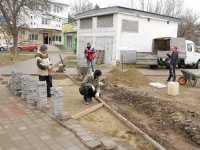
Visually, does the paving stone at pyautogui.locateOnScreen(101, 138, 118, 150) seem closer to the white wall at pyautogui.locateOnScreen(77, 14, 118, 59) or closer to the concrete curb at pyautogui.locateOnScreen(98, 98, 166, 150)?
the concrete curb at pyautogui.locateOnScreen(98, 98, 166, 150)

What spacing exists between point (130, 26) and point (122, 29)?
100 centimetres

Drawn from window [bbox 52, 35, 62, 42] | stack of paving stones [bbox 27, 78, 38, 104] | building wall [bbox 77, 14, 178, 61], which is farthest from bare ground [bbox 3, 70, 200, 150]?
window [bbox 52, 35, 62, 42]

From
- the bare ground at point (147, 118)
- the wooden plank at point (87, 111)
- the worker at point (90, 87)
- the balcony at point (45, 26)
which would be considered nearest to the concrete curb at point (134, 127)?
the bare ground at point (147, 118)

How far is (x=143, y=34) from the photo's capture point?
72.5ft

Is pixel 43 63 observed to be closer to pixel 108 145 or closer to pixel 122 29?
pixel 108 145

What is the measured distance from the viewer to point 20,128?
16.5 ft

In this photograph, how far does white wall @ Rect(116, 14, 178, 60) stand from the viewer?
20.5 meters

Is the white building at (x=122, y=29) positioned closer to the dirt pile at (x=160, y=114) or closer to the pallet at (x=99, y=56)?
the pallet at (x=99, y=56)

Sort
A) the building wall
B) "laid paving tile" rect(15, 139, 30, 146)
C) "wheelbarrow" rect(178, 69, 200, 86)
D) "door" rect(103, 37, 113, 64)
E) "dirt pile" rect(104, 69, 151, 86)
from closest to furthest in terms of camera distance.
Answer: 1. "laid paving tile" rect(15, 139, 30, 146)
2. "wheelbarrow" rect(178, 69, 200, 86)
3. "dirt pile" rect(104, 69, 151, 86)
4. the building wall
5. "door" rect(103, 37, 113, 64)

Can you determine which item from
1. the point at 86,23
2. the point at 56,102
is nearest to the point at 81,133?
the point at 56,102

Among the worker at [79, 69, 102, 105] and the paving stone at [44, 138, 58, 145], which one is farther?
the worker at [79, 69, 102, 105]

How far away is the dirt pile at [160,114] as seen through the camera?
18.0ft

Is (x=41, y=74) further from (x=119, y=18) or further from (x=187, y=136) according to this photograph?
(x=119, y=18)

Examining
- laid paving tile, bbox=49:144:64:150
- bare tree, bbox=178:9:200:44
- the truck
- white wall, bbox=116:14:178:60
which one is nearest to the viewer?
laid paving tile, bbox=49:144:64:150
